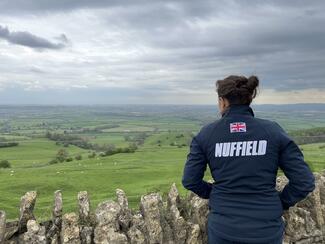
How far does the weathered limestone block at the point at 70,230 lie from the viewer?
905cm

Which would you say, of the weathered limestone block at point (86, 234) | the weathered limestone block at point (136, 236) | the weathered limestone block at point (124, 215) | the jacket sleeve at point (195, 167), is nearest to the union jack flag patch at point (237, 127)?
the jacket sleeve at point (195, 167)

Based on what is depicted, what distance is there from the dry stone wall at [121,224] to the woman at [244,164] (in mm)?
2588

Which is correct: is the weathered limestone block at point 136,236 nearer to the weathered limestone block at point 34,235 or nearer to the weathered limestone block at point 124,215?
the weathered limestone block at point 124,215

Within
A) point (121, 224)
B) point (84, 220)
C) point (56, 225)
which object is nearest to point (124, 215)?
point (121, 224)

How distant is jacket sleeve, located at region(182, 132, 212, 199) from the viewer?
282 inches

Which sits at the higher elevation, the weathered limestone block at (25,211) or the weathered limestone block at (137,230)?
the weathered limestone block at (25,211)

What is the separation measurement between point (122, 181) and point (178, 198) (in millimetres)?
20296

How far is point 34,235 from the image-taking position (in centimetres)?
884

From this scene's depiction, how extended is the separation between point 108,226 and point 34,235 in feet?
4.76

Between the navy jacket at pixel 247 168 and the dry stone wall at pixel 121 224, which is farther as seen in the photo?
the dry stone wall at pixel 121 224

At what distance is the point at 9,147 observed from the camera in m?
111

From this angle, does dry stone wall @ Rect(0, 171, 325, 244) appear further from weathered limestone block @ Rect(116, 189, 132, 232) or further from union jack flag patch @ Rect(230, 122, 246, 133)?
union jack flag patch @ Rect(230, 122, 246, 133)

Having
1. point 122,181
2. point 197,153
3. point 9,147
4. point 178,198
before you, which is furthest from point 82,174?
point 9,147

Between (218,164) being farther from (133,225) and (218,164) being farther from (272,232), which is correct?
(133,225)
